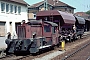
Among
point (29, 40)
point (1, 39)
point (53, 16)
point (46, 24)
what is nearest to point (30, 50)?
point (29, 40)

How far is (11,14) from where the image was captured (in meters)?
34.6

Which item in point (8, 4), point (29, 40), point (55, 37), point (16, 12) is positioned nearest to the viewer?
point (29, 40)

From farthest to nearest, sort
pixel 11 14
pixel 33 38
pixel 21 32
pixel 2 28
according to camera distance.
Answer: pixel 11 14 < pixel 2 28 < pixel 21 32 < pixel 33 38

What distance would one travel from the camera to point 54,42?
20.0m

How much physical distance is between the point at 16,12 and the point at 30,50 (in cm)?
2067

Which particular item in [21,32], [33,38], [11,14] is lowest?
[33,38]

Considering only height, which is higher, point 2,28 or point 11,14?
point 11,14

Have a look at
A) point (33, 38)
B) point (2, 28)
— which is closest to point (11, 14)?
point (2, 28)

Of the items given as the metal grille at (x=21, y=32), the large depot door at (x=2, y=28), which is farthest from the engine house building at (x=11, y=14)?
the metal grille at (x=21, y=32)

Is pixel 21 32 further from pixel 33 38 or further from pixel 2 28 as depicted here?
pixel 2 28

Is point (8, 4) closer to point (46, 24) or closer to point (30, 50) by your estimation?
point (46, 24)

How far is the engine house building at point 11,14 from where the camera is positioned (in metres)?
32.1

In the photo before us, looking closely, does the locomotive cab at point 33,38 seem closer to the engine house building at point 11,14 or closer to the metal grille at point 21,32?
the metal grille at point 21,32

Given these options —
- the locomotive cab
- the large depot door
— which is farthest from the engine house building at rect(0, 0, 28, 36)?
the locomotive cab
